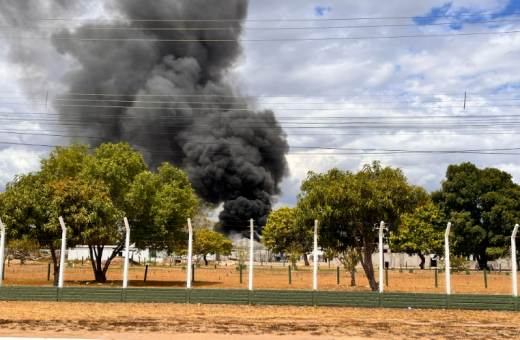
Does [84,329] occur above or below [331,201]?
below

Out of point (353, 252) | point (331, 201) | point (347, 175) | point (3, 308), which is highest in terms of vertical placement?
point (347, 175)

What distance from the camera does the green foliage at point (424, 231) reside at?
59.7 metres

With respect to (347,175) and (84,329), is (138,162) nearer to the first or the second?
(347,175)

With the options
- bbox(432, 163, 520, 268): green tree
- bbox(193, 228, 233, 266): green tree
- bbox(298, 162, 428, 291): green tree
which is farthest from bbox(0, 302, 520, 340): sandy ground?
bbox(193, 228, 233, 266): green tree

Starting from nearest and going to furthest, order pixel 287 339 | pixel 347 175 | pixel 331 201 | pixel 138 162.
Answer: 1. pixel 287 339
2. pixel 331 201
3. pixel 347 175
4. pixel 138 162

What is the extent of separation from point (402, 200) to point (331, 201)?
340cm

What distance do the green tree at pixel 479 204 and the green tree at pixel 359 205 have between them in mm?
36432

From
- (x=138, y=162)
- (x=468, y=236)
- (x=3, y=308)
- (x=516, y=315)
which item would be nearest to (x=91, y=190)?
(x=138, y=162)

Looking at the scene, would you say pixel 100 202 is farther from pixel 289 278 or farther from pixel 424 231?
pixel 424 231

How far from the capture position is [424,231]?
59969mm

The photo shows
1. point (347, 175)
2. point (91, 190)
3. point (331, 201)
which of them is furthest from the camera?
point (91, 190)

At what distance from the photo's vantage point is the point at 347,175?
23359 millimetres

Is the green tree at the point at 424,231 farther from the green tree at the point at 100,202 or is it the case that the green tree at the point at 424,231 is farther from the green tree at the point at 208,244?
the green tree at the point at 100,202

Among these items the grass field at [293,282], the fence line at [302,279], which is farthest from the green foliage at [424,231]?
the grass field at [293,282]
